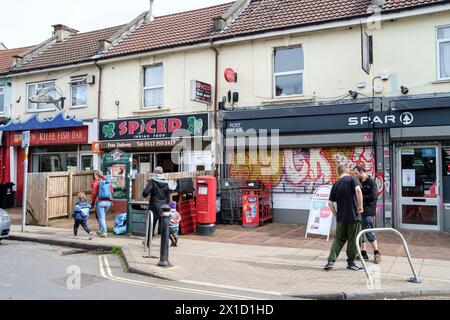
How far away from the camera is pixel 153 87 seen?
16297mm

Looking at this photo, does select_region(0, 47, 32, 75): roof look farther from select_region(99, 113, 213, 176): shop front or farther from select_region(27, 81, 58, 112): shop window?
select_region(99, 113, 213, 176): shop front

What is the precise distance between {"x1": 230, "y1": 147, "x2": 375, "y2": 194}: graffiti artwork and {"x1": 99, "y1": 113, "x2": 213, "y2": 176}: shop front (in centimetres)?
137

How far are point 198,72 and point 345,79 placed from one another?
202 inches

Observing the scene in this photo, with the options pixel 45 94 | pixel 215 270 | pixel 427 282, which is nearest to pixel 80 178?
pixel 45 94

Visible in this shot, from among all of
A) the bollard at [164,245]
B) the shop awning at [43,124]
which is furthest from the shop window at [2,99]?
the bollard at [164,245]

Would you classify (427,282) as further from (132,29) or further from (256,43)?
(132,29)

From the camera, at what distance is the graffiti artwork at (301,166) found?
41.8ft

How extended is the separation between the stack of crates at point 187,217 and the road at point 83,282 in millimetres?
2540

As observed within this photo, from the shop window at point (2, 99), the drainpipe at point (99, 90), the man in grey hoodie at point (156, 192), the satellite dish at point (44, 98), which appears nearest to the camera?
the man in grey hoodie at point (156, 192)

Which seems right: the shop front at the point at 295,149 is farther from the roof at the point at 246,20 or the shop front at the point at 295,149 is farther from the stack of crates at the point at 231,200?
the roof at the point at 246,20

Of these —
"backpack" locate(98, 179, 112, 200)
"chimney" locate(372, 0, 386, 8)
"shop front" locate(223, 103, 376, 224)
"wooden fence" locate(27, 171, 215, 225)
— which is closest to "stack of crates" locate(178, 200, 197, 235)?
"wooden fence" locate(27, 171, 215, 225)

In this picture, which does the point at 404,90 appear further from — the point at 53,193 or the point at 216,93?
the point at 53,193

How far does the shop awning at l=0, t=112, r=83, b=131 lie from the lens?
17150mm

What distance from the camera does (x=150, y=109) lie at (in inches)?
635
